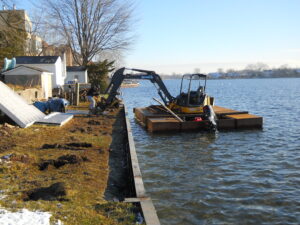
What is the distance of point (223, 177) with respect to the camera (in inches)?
378

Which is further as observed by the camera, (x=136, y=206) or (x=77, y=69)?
(x=77, y=69)

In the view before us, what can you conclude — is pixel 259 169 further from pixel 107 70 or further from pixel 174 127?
pixel 107 70

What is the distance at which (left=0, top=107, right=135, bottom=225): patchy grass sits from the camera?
5.64 meters

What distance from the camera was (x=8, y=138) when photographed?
444 inches

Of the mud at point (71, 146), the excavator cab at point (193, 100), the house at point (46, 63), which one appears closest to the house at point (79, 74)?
the house at point (46, 63)

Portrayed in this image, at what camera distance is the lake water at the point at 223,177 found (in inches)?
279

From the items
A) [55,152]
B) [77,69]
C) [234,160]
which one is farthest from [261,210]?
[77,69]

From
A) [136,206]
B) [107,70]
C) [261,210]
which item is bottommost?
[261,210]

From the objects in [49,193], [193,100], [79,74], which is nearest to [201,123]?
[193,100]

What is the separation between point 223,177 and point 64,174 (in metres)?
4.55

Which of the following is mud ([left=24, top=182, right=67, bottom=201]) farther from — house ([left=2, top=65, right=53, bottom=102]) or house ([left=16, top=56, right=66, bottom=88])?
house ([left=16, top=56, right=66, bottom=88])

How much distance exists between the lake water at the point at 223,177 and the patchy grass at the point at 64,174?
53.8 inches

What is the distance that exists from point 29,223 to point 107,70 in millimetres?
41406

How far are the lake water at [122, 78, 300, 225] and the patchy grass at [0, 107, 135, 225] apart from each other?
4.49 ft
